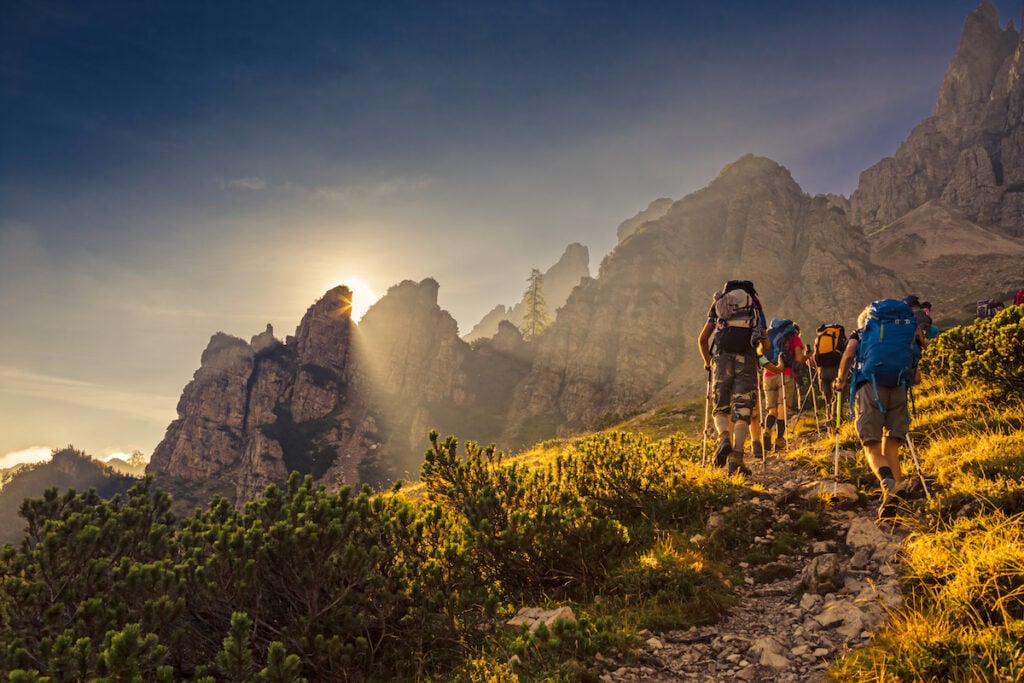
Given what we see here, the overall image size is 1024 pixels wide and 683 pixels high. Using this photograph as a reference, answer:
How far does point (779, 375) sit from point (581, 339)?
83.2 m

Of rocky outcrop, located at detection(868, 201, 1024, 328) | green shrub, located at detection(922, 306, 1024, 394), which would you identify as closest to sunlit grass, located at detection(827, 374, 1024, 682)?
green shrub, located at detection(922, 306, 1024, 394)

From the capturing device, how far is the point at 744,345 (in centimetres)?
858

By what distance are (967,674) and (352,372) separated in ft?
389

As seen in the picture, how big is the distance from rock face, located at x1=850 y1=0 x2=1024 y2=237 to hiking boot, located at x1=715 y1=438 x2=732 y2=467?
153828 mm

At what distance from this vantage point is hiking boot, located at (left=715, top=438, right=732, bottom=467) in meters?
8.32

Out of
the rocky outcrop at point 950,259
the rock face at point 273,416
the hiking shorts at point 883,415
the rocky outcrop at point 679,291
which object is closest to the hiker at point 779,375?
the hiking shorts at point 883,415

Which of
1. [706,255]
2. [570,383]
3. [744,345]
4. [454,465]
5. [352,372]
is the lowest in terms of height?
[454,465]

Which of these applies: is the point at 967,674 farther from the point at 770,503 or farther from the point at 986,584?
the point at 770,503

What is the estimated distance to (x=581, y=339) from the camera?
9438 cm

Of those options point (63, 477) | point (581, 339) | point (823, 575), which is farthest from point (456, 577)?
point (63, 477)

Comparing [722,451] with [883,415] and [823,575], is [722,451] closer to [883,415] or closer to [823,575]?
[883,415]

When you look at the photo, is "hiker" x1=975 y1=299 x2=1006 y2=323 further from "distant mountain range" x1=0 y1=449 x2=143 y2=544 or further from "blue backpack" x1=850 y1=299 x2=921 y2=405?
"distant mountain range" x1=0 y1=449 x2=143 y2=544

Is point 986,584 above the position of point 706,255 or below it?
below

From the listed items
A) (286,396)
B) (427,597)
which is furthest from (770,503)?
(286,396)
